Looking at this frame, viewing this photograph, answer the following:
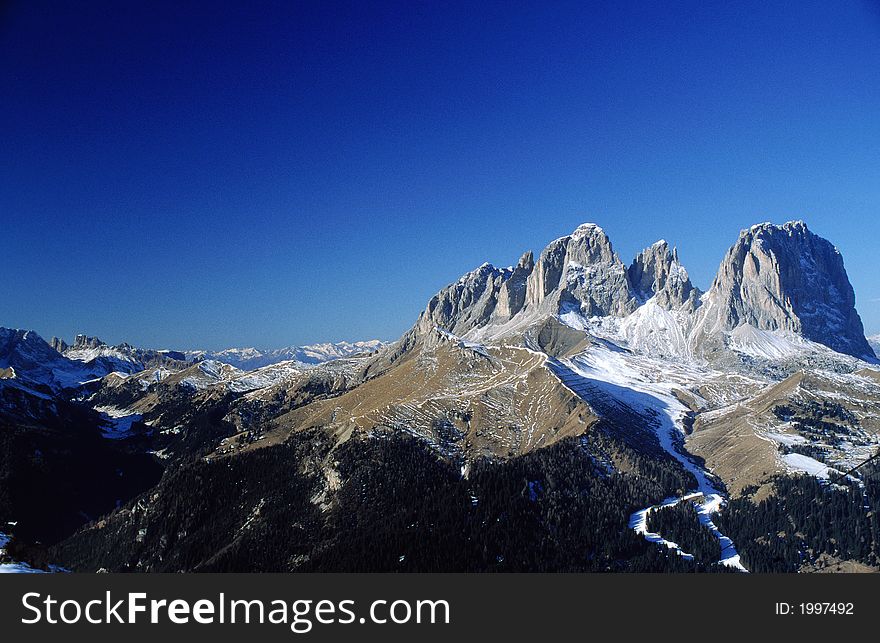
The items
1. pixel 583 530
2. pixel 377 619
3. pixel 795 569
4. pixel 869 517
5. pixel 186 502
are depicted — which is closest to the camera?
pixel 377 619

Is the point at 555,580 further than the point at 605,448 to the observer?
No

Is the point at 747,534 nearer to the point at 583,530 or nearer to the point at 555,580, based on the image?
the point at 583,530

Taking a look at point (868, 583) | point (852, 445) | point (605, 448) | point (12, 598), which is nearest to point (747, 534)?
point (605, 448)

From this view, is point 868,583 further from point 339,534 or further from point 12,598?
point 339,534

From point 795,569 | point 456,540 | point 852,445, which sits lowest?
point 795,569

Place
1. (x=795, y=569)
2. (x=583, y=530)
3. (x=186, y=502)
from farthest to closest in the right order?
(x=186, y=502) → (x=583, y=530) → (x=795, y=569)

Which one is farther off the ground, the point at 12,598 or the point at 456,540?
the point at 12,598

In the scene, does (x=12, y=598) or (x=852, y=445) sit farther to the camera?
(x=852, y=445)

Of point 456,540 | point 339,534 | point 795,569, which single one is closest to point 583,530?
point 456,540

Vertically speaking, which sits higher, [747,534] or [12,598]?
[12,598]
